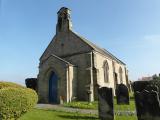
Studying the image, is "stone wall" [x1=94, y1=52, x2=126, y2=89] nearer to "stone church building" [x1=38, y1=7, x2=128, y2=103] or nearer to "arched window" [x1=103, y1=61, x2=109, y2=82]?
"stone church building" [x1=38, y1=7, x2=128, y2=103]

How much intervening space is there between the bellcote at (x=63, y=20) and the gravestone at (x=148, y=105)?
67.0 feet

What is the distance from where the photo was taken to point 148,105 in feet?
37.7

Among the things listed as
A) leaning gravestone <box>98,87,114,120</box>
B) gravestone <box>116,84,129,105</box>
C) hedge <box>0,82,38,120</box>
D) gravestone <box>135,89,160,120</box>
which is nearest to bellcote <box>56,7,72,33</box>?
gravestone <box>116,84,129,105</box>

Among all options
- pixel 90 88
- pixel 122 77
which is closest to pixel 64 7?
pixel 90 88

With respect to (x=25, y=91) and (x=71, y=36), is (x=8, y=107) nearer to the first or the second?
(x=25, y=91)

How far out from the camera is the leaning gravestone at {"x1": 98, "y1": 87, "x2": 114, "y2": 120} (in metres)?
13.3

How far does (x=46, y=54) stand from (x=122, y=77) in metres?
16.2

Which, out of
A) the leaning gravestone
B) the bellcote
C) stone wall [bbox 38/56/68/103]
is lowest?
the leaning gravestone

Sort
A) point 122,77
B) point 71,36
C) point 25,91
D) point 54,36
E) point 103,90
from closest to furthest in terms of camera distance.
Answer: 1. point 25,91
2. point 103,90
3. point 71,36
4. point 54,36
5. point 122,77

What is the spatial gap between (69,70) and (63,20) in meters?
9.54

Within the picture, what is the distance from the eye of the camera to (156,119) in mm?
11047

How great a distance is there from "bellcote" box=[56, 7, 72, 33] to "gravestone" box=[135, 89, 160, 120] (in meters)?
20.4

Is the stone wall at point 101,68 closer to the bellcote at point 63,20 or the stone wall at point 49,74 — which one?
the stone wall at point 49,74

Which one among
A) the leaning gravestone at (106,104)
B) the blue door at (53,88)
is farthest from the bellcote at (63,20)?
the leaning gravestone at (106,104)
